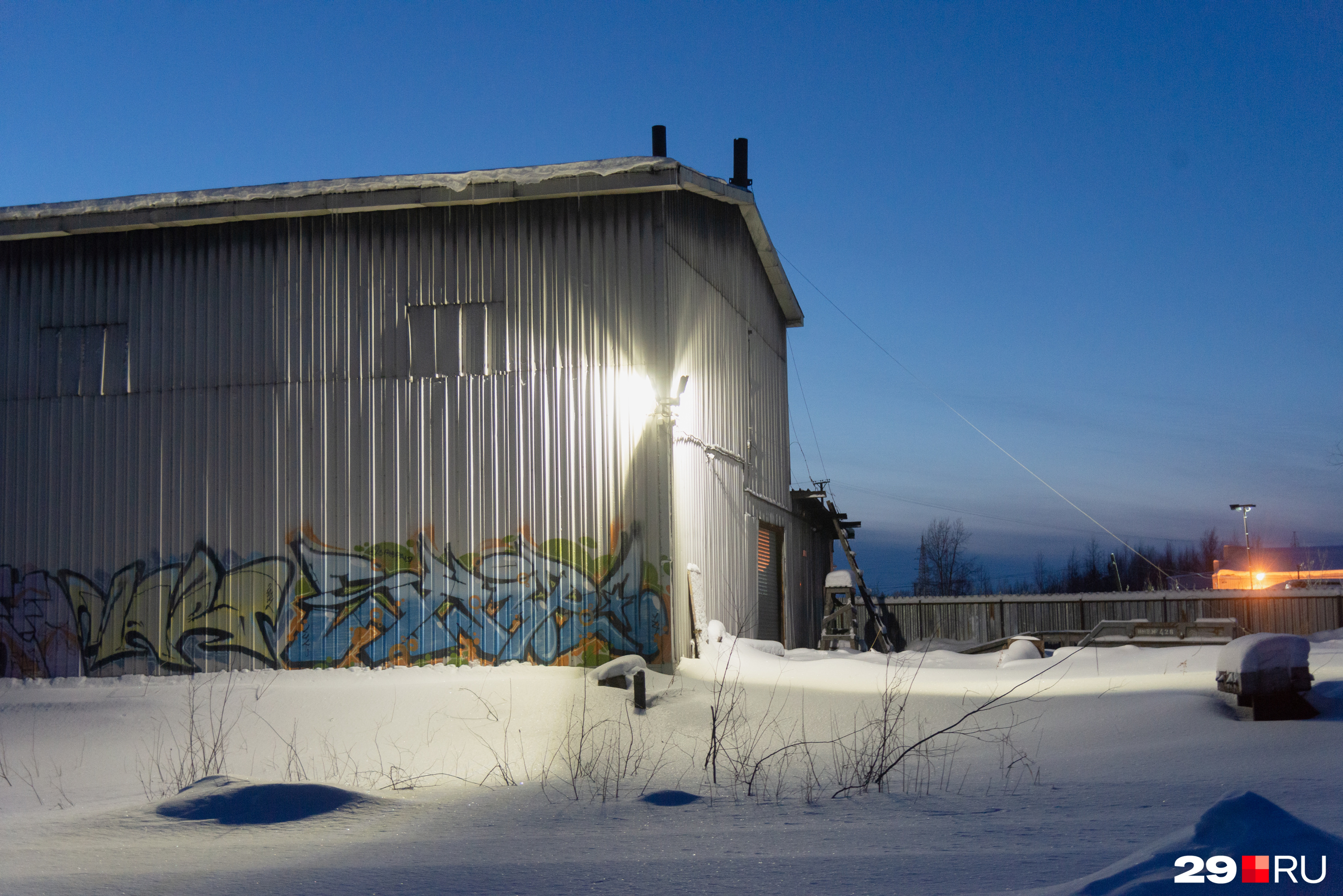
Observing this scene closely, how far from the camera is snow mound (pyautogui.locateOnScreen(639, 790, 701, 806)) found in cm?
698

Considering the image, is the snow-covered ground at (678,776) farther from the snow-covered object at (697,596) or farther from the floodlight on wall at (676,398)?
the floodlight on wall at (676,398)

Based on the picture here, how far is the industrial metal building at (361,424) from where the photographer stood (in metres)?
14.3

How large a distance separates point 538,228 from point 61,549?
8625mm

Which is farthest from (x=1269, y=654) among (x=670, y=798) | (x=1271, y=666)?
(x=670, y=798)

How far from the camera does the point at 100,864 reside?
5.41 meters

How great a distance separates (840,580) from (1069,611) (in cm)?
1071

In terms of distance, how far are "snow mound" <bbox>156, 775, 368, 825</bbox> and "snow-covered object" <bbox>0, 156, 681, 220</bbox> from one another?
9482mm

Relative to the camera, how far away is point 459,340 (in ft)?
48.9

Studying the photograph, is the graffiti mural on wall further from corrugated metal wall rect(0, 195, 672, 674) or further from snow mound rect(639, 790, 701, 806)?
snow mound rect(639, 790, 701, 806)

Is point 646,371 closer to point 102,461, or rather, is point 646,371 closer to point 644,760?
point 644,760

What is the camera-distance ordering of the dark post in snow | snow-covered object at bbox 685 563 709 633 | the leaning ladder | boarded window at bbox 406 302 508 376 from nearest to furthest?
Result: the dark post in snow → snow-covered object at bbox 685 563 709 633 → boarded window at bbox 406 302 508 376 → the leaning ladder

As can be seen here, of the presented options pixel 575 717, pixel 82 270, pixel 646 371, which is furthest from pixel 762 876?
pixel 82 270

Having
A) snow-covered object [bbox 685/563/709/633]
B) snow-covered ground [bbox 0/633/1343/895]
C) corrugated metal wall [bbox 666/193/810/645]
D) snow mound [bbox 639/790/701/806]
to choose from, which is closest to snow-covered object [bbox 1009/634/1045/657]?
snow-covered ground [bbox 0/633/1343/895]

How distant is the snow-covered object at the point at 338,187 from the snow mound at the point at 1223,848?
36.8 feet
